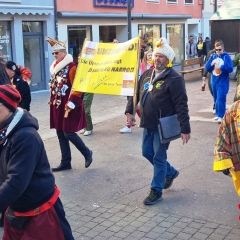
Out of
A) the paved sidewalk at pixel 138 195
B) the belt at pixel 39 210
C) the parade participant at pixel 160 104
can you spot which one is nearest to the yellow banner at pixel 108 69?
the parade participant at pixel 160 104

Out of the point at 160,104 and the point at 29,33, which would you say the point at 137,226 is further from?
the point at 29,33

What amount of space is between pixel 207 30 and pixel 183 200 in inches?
977

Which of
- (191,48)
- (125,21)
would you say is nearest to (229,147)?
(125,21)

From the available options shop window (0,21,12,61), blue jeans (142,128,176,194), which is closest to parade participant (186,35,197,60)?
shop window (0,21,12,61)

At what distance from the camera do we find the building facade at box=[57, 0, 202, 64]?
1722cm

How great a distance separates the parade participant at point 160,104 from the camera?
4.96 m

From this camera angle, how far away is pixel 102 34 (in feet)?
66.4

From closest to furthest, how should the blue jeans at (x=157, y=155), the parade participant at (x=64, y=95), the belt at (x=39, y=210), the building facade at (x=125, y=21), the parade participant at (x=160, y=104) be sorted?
1. the belt at (x=39, y=210)
2. the parade participant at (x=160, y=104)
3. the blue jeans at (x=157, y=155)
4. the parade participant at (x=64, y=95)
5. the building facade at (x=125, y=21)

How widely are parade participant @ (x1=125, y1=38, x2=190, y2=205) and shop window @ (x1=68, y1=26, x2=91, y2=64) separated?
1283cm

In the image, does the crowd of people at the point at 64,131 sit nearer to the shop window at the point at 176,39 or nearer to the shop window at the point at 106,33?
the shop window at the point at 106,33

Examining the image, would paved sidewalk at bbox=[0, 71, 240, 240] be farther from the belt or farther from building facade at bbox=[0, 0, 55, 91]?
building facade at bbox=[0, 0, 55, 91]

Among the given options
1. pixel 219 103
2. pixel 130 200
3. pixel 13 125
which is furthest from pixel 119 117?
pixel 13 125

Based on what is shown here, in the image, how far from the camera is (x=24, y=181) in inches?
108

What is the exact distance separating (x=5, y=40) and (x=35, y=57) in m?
1.54
